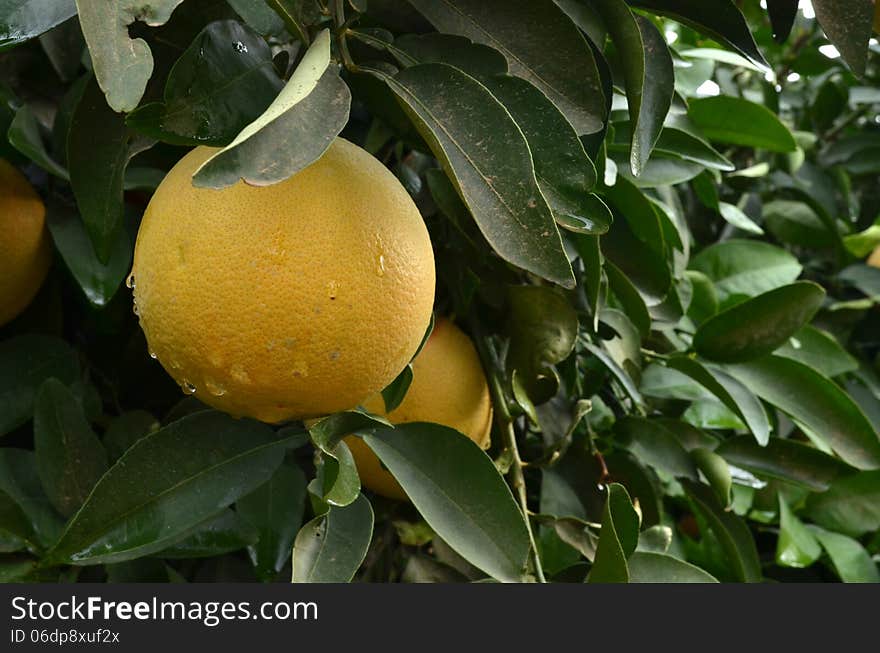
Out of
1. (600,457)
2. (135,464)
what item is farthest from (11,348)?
(600,457)

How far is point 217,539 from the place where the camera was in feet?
2.79

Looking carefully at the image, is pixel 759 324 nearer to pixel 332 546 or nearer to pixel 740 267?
pixel 740 267

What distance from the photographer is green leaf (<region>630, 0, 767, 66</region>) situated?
0.74 metres

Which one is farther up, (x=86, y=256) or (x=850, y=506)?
(x=86, y=256)

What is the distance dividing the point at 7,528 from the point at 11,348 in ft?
0.66

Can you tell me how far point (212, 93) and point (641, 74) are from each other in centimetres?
29

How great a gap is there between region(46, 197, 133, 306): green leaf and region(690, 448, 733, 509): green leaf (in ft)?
2.05

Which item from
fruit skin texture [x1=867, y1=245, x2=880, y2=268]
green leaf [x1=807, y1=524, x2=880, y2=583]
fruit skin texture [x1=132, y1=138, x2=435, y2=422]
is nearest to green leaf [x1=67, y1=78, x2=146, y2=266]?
fruit skin texture [x1=132, y1=138, x2=435, y2=422]

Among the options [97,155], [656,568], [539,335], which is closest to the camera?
[97,155]

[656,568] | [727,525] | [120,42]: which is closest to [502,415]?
[656,568]

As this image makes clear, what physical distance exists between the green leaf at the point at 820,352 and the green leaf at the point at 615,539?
27.0 inches

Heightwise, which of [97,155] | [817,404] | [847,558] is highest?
[97,155]

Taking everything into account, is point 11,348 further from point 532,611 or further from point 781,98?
point 781,98

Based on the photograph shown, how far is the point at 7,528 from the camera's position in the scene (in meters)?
0.82
